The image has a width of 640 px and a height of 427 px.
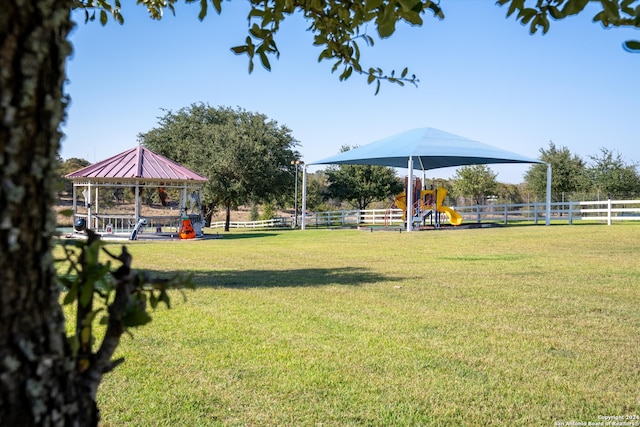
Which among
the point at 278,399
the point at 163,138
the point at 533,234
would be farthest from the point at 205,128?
the point at 278,399

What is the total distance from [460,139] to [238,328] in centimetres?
2465

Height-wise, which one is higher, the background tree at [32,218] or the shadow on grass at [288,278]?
the background tree at [32,218]

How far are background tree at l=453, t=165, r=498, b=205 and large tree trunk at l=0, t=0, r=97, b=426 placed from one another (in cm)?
5343

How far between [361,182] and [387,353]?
1710 inches

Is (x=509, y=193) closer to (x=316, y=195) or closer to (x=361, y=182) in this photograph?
(x=361, y=182)

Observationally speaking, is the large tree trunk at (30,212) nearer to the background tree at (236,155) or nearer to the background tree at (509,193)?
the background tree at (236,155)

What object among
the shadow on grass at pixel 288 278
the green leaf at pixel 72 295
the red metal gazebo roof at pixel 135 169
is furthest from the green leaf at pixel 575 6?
the red metal gazebo roof at pixel 135 169

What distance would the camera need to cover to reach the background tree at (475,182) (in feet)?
173

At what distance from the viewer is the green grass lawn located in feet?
11.0

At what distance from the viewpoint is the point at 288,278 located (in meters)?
9.22

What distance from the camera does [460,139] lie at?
2812cm

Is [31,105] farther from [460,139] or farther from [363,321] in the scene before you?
[460,139]

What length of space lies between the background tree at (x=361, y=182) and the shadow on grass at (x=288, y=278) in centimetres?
3736

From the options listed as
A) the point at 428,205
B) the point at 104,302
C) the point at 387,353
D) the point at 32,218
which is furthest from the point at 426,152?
the point at 32,218
